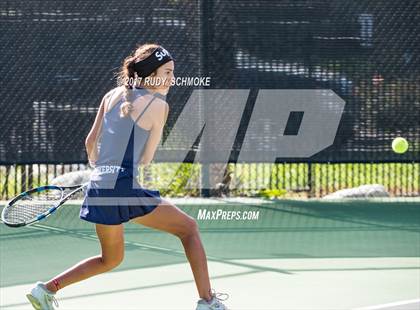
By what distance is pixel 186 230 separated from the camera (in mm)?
5246

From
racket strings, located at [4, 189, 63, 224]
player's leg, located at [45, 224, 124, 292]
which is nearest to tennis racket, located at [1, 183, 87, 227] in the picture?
racket strings, located at [4, 189, 63, 224]

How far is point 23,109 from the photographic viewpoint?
9352 millimetres

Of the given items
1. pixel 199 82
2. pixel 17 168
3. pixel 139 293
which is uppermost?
pixel 199 82

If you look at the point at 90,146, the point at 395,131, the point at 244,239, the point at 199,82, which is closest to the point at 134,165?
the point at 90,146

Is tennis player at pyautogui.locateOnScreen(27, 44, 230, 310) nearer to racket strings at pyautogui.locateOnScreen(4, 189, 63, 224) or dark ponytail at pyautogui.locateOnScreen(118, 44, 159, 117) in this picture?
dark ponytail at pyautogui.locateOnScreen(118, 44, 159, 117)

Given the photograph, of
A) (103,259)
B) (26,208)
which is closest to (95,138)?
(103,259)

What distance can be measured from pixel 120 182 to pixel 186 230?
17.8 inches

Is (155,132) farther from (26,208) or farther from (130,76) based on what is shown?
(26,208)

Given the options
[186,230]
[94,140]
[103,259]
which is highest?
[94,140]

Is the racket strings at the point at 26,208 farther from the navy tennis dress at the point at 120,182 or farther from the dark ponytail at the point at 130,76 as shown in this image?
the dark ponytail at the point at 130,76

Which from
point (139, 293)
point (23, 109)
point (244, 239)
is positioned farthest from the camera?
point (23, 109)

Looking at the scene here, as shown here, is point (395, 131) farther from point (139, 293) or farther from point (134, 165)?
point (134, 165)

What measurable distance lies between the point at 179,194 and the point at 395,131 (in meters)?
2.28

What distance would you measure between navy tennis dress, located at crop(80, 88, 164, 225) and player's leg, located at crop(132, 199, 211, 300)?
0.06 m
